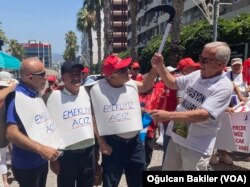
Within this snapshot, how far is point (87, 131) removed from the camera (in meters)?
3.49

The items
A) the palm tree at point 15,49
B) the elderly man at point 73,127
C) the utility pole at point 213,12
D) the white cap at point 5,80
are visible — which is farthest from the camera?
the palm tree at point 15,49

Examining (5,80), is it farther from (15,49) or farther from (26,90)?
(15,49)

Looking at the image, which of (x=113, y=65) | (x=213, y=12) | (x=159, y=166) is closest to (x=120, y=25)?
(x=213, y=12)

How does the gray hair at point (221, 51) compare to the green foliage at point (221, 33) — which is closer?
the gray hair at point (221, 51)

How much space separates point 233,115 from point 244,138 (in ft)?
1.17

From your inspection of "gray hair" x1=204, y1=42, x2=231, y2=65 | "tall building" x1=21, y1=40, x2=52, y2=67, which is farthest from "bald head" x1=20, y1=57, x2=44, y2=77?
"tall building" x1=21, y1=40, x2=52, y2=67

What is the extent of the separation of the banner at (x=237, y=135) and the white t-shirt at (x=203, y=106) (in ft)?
5.97

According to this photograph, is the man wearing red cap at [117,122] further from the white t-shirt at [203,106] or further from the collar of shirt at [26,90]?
the collar of shirt at [26,90]

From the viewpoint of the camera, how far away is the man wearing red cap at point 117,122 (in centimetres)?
359

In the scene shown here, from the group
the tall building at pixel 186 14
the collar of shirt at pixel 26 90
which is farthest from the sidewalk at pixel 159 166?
the collar of shirt at pixel 26 90

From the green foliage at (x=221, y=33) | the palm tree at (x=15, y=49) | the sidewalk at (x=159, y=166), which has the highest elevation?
the palm tree at (x=15, y=49)

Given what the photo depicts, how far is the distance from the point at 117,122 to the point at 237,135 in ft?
8.36

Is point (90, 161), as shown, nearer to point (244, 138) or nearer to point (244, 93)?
point (244, 138)

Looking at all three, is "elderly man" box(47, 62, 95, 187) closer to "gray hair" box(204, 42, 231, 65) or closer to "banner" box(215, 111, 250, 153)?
"gray hair" box(204, 42, 231, 65)
